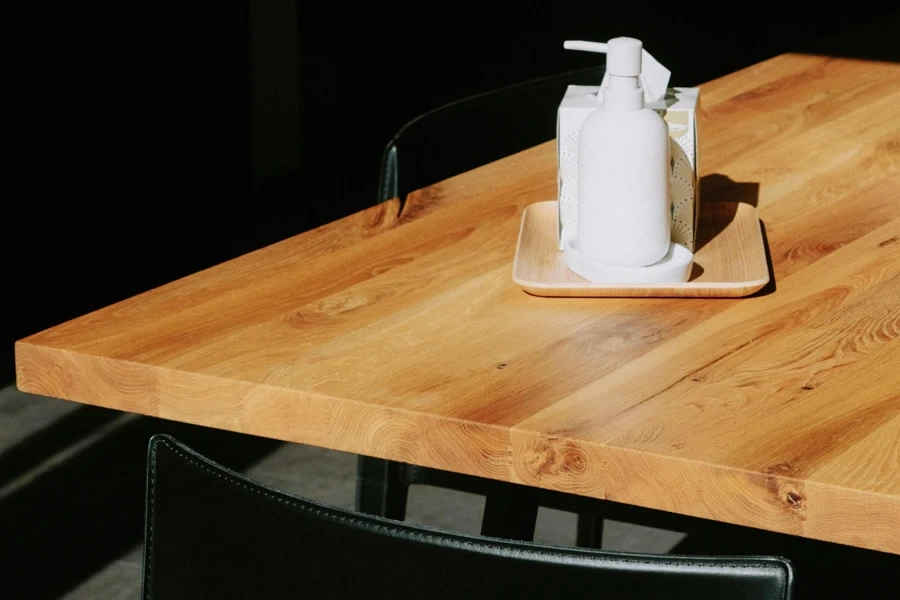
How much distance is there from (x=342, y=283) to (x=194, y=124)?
7.89 ft

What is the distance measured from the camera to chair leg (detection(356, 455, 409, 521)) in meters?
1.35

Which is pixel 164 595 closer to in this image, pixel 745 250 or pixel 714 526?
pixel 745 250

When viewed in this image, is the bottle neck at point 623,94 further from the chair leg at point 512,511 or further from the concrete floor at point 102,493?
the concrete floor at point 102,493

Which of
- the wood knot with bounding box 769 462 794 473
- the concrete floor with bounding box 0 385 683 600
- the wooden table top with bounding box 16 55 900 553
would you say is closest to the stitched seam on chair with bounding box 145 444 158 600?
the wooden table top with bounding box 16 55 900 553

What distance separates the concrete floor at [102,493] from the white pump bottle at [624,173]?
3.50 feet

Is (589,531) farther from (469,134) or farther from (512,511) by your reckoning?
(469,134)

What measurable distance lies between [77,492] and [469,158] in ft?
3.55

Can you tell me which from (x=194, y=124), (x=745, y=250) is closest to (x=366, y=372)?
(x=745, y=250)

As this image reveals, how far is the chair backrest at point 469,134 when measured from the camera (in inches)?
55.6

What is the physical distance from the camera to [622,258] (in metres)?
1.00

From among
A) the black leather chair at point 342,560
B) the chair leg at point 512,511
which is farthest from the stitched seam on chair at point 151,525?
the chair leg at point 512,511

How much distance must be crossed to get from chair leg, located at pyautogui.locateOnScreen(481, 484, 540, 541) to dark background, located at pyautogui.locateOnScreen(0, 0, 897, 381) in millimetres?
947

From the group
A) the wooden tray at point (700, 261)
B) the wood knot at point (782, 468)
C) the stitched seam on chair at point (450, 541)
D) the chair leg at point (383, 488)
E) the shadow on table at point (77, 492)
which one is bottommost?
the shadow on table at point (77, 492)

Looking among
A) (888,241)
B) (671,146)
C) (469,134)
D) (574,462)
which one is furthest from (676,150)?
(469,134)
